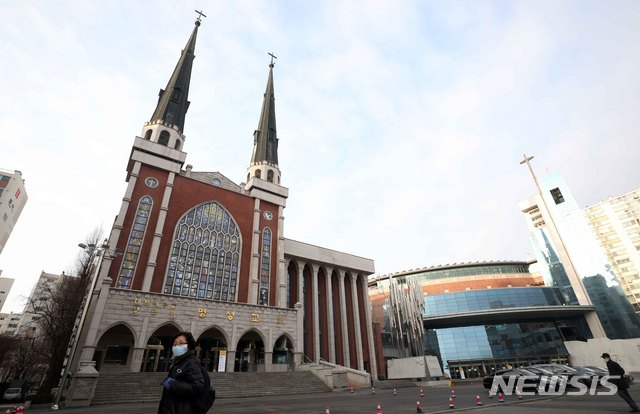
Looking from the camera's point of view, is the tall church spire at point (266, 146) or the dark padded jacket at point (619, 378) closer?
the dark padded jacket at point (619, 378)

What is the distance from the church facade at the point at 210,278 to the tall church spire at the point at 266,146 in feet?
0.66

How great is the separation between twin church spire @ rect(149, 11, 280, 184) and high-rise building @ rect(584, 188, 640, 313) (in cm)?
6995

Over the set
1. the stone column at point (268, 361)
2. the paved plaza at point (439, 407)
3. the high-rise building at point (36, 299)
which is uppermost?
the high-rise building at point (36, 299)

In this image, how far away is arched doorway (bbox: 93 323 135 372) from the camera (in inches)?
960

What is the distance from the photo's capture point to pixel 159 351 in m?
26.7

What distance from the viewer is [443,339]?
5194cm

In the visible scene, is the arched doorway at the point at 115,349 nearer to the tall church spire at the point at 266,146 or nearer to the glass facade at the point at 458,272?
the tall church spire at the point at 266,146

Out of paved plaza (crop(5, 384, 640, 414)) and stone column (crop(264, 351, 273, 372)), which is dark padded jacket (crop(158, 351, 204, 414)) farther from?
stone column (crop(264, 351, 273, 372))

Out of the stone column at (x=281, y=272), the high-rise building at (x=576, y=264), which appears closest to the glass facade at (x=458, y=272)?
the high-rise building at (x=576, y=264)

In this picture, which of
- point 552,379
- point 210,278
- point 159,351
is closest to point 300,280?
point 210,278

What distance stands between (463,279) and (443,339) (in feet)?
51.0

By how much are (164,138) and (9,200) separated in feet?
134

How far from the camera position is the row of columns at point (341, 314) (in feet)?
118

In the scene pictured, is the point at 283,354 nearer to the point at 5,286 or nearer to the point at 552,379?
the point at 552,379
